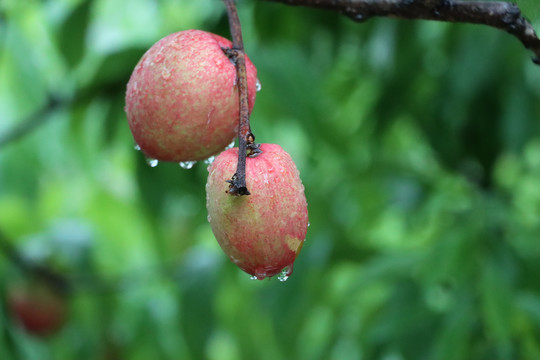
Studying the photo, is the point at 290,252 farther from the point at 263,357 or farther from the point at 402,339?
the point at 263,357

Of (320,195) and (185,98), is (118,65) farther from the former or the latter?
(185,98)

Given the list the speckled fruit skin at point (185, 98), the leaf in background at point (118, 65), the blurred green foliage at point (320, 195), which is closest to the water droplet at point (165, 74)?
the speckled fruit skin at point (185, 98)

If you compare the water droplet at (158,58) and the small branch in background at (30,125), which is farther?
the small branch in background at (30,125)

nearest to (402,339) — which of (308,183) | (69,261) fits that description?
(308,183)

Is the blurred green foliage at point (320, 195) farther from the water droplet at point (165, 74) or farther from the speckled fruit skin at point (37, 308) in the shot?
the water droplet at point (165, 74)

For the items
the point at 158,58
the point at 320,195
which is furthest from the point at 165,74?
the point at 320,195

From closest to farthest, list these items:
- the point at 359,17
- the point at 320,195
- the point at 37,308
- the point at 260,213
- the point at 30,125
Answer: the point at 260,213, the point at 359,17, the point at 30,125, the point at 320,195, the point at 37,308

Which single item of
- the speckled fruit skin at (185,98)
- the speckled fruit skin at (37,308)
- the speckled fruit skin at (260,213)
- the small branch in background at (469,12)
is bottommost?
the speckled fruit skin at (37,308)
